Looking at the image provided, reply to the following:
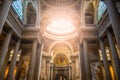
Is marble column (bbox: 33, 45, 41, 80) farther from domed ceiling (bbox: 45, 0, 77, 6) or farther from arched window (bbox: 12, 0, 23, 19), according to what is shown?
domed ceiling (bbox: 45, 0, 77, 6)

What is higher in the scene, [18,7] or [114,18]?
[18,7]

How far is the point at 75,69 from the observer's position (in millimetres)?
24141

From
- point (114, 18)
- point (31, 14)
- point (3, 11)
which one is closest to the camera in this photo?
point (3, 11)

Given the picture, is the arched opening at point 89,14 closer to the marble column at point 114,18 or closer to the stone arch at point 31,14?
the stone arch at point 31,14

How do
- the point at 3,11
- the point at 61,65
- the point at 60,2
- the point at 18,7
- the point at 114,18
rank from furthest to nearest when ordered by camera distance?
the point at 61,65
the point at 60,2
the point at 18,7
the point at 114,18
the point at 3,11

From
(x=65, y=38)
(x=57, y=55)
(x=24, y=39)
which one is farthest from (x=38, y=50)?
(x=57, y=55)

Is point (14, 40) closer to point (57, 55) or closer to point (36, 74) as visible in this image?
point (36, 74)

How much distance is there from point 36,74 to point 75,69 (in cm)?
1155

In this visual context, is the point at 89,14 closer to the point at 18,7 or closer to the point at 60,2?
the point at 60,2

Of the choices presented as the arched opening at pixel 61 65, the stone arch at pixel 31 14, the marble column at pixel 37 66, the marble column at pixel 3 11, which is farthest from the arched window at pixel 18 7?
the arched opening at pixel 61 65

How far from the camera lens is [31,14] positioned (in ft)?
53.0

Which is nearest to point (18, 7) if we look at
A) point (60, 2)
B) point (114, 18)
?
point (60, 2)

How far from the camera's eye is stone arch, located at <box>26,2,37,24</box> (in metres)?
15.7

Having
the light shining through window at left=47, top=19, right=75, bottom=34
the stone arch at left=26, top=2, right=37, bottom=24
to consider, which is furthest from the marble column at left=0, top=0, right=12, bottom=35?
the light shining through window at left=47, top=19, right=75, bottom=34
